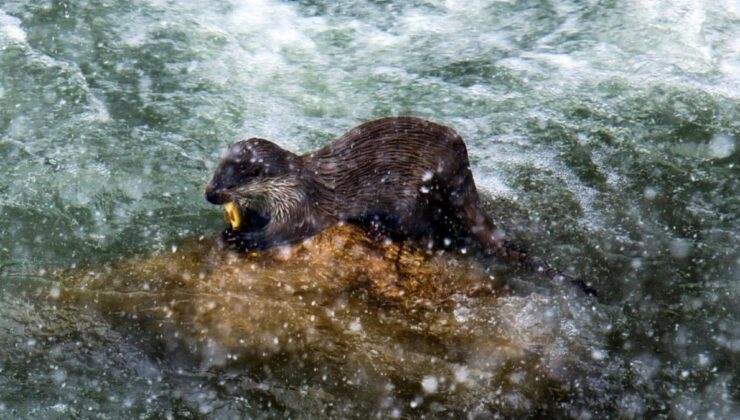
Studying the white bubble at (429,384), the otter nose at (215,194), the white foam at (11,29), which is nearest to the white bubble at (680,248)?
the white bubble at (429,384)

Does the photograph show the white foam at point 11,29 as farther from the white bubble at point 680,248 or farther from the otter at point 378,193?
the white bubble at point 680,248

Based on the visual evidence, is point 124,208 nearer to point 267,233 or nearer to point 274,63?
point 267,233

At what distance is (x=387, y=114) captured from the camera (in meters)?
6.78

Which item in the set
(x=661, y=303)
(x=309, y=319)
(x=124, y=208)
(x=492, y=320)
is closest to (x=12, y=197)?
(x=124, y=208)

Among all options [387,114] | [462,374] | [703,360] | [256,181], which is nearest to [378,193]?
[256,181]

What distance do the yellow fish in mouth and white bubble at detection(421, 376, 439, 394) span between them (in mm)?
1343

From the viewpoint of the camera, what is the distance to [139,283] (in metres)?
4.58

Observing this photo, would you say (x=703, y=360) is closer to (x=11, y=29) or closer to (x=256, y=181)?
(x=256, y=181)

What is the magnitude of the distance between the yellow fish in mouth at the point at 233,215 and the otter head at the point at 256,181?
0.02m

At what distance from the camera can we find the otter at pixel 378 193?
4672 millimetres

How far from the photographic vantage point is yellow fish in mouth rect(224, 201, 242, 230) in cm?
471

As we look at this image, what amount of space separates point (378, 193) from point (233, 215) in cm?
79

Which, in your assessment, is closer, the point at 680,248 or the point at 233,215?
the point at 233,215

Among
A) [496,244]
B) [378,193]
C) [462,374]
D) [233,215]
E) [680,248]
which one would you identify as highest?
[378,193]
